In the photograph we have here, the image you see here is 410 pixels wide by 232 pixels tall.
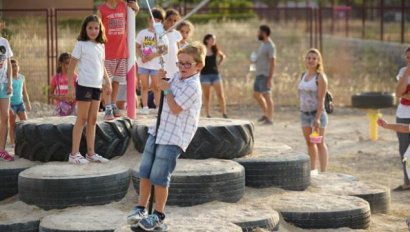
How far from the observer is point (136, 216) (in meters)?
6.12

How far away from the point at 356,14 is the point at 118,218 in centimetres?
4560

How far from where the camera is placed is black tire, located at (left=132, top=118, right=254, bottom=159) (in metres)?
8.02

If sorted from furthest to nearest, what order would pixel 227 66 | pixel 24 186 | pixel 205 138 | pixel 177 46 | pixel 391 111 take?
1. pixel 227 66
2. pixel 391 111
3. pixel 177 46
4. pixel 205 138
5. pixel 24 186

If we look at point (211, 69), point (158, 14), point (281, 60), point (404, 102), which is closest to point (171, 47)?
point (158, 14)

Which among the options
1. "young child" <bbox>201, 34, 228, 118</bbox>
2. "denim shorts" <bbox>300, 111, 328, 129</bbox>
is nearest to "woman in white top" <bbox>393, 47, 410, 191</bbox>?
"denim shorts" <bbox>300, 111, 328, 129</bbox>

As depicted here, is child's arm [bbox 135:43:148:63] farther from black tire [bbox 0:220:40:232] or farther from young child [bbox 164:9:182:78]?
black tire [bbox 0:220:40:232]

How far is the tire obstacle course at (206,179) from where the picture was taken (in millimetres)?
7285

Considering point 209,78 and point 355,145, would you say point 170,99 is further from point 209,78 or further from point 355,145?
point 209,78

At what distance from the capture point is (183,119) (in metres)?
6.11

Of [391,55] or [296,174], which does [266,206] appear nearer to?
[296,174]

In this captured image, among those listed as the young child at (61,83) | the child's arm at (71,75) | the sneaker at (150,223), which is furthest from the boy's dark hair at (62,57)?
the sneaker at (150,223)

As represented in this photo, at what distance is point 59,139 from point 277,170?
207cm

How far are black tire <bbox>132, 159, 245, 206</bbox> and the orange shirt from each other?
5.71 ft

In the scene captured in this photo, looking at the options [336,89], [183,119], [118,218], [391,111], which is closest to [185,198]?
[118,218]
